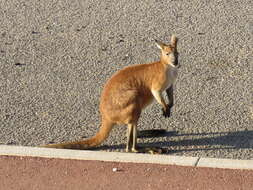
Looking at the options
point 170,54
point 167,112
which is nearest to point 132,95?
point 167,112

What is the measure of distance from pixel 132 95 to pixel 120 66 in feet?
5.80

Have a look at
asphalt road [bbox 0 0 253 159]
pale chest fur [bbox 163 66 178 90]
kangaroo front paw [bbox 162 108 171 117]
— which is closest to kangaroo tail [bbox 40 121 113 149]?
asphalt road [bbox 0 0 253 159]

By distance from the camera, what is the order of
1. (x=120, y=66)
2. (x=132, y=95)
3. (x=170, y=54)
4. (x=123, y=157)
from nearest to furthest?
1. (x=123, y=157)
2. (x=132, y=95)
3. (x=170, y=54)
4. (x=120, y=66)

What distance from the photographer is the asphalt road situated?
6.83 meters

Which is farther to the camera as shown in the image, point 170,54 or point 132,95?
point 170,54

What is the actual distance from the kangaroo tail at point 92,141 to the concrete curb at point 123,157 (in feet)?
0.19

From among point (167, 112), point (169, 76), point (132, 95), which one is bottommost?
point (167, 112)

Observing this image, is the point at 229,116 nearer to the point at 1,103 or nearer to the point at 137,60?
the point at 137,60

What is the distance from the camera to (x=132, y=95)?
638cm

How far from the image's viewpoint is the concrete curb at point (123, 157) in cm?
609

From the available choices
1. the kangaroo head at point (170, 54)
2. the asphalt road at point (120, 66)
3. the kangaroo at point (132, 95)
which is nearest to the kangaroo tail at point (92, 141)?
the kangaroo at point (132, 95)

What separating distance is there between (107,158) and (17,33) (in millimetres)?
3279

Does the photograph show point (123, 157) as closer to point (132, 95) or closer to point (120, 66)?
point (132, 95)

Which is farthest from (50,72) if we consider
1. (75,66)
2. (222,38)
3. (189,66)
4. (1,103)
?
(222,38)
